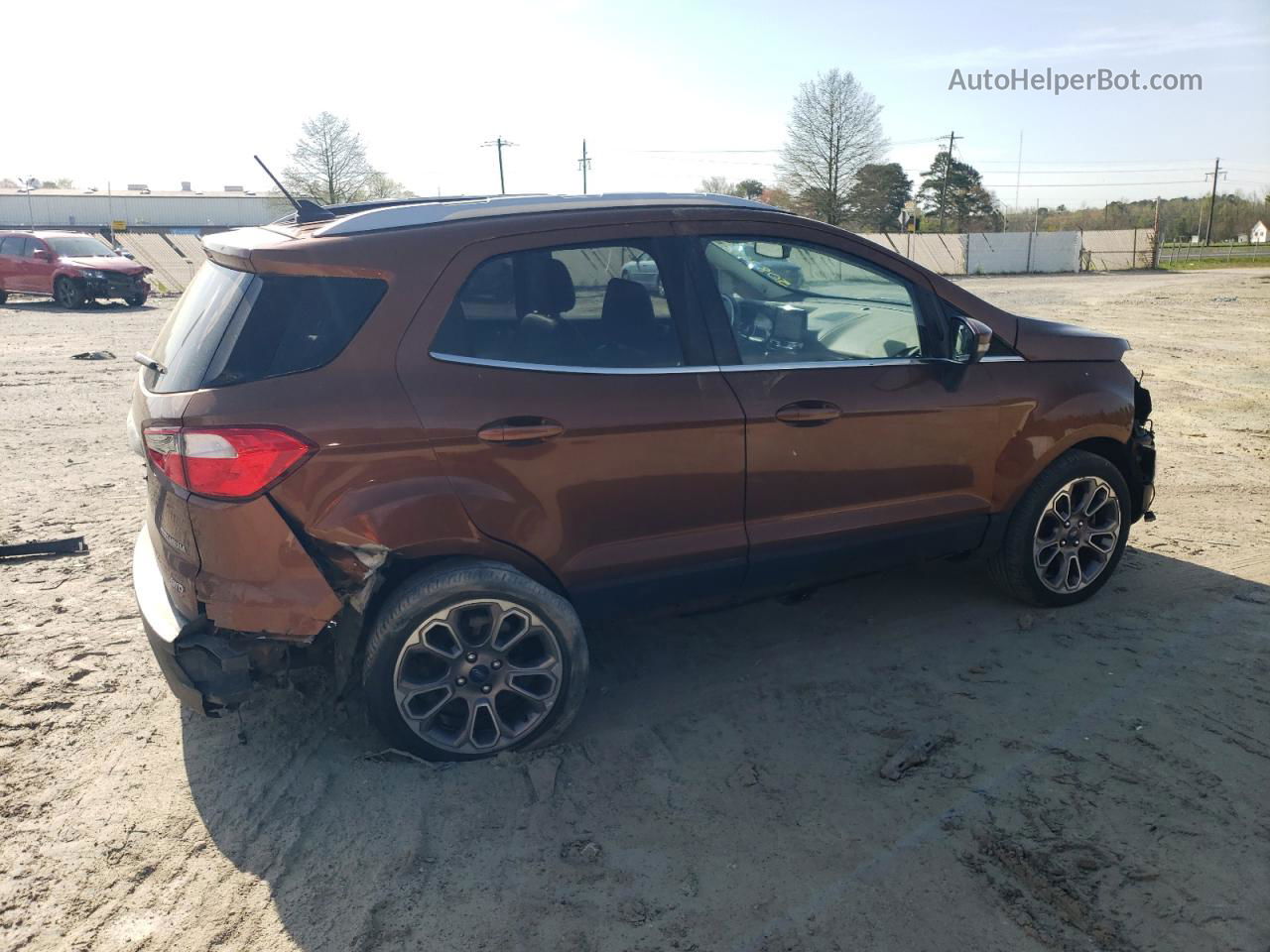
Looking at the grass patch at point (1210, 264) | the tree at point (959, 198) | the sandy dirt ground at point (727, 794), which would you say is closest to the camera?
the sandy dirt ground at point (727, 794)

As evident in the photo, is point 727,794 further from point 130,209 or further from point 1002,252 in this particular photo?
point 130,209

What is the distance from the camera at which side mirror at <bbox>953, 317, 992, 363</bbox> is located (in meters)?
4.18

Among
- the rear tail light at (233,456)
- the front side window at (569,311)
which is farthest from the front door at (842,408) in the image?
the rear tail light at (233,456)

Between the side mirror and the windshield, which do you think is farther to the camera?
the windshield

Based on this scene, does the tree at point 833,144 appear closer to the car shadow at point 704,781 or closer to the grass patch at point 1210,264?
the grass patch at point 1210,264

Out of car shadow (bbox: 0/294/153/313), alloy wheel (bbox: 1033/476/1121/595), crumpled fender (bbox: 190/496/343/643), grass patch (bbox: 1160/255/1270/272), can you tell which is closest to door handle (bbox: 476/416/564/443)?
crumpled fender (bbox: 190/496/343/643)

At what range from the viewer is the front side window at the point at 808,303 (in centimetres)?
388

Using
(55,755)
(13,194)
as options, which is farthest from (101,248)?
(13,194)

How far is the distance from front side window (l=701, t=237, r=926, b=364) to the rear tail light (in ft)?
5.74

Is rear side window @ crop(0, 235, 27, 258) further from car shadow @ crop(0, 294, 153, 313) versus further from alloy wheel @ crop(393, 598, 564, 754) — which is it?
alloy wheel @ crop(393, 598, 564, 754)

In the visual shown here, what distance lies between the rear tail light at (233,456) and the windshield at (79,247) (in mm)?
23229

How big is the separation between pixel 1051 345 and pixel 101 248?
24.5 m

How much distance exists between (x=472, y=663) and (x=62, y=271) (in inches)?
912

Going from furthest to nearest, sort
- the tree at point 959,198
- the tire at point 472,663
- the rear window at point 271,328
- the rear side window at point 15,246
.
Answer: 1. the tree at point 959,198
2. the rear side window at point 15,246
3. the tire at point 472,663
4. the rear window at point 271,328
